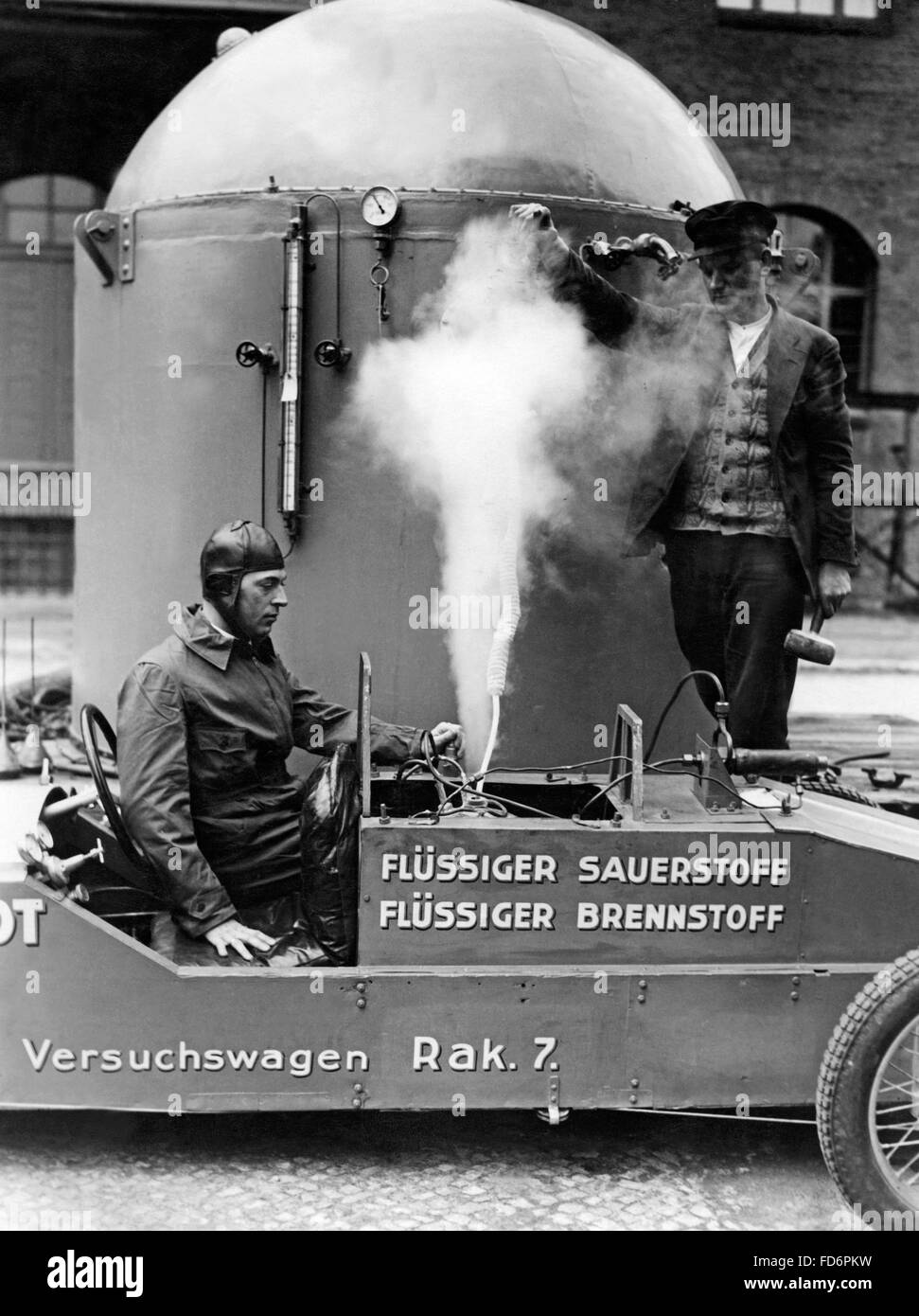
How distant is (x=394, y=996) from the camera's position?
353 cm

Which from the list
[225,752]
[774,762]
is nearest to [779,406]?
[774,762]

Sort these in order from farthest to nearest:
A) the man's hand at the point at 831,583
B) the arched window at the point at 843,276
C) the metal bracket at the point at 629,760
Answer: the arched window at the point at 843,276
the man's hand at the point at 831,583
the metal bracket at the point at 629,760

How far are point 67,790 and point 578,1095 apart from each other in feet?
6.89

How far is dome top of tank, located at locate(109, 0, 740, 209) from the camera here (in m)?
5.68

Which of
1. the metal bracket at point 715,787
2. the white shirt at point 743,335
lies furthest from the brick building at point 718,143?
the metal bracket at point 715,787

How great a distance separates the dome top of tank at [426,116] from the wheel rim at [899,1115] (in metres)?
3.76

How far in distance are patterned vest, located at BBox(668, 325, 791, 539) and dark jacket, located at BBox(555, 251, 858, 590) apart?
1.2 inches

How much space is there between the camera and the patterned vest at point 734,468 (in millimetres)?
4973

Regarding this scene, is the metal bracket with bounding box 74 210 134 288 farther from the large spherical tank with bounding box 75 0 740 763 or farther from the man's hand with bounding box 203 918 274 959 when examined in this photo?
the man's hand with bounding box 203 918 274 959

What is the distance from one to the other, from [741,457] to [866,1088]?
247cm

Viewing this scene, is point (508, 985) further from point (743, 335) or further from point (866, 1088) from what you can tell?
point (743, 335)

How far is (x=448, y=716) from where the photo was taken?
5.90m

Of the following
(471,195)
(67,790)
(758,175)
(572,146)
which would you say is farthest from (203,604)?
(758,175)

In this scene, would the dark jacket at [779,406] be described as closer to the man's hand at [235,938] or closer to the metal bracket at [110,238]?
the man's hand at [235,938]
